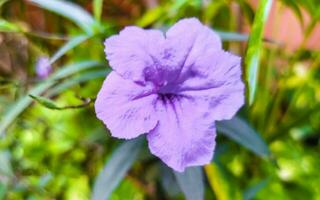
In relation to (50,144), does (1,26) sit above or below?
above

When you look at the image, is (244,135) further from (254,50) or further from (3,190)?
(3,190)

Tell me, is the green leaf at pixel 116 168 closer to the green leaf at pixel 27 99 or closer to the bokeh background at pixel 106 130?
the bokeh background at pixel 106 130

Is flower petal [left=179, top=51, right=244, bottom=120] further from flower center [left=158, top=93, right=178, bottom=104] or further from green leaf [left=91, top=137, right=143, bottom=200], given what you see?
green leaf [left=91, top=137, right=143, bottom=200]

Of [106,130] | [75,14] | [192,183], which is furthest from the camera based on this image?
[106,130]

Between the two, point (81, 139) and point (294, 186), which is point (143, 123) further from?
point (294, 186)

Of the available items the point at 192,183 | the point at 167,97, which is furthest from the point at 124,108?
the point at 192,183

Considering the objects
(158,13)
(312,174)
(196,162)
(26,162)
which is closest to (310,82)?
(312,174)
